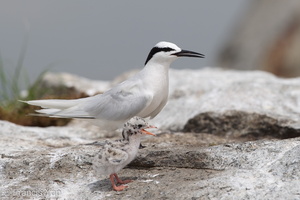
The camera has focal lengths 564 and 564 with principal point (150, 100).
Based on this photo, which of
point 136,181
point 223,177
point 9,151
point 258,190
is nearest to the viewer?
point 258,190

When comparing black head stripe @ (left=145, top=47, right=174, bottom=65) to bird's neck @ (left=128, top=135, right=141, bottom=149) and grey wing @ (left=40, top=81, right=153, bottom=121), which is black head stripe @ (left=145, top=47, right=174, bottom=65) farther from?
bird's neck @ (left=128, top=135, right=141, bottom=149)

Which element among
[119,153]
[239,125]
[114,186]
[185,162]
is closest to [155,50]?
[239,125]

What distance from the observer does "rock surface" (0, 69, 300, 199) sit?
4.91 metres

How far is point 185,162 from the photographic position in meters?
5.67

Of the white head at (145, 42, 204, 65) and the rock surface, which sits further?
the white head at (145, 42, 204, 65)

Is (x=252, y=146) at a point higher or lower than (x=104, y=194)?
higher

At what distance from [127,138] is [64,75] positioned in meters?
9.83

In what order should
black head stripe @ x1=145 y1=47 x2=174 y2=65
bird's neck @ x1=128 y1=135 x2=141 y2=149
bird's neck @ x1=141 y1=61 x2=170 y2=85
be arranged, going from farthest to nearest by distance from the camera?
black head stripe @ x1=145 y1=47 x2=174 y2=65
bird's neck @ x1=141 y1=61 x2=170 y2=85
bird's neck @ x1=128 y1=135 x2=141 y2=149

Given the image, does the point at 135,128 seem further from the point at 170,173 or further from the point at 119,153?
the point at 170,173

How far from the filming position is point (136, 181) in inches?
212

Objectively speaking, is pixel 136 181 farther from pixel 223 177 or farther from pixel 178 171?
pixel 223 177

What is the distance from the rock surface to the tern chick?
0.20m

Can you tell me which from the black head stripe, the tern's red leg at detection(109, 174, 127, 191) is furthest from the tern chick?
the black head stripe

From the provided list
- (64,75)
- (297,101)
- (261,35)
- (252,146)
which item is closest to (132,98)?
(252,146)
